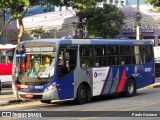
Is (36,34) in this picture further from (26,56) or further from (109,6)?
(26,56)

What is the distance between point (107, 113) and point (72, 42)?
13.8 feet

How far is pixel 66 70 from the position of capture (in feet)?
56.1

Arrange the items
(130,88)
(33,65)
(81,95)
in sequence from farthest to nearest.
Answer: (130,88)
(81,95)
(33,65)

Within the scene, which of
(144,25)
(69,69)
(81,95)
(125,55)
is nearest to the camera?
(69,69)

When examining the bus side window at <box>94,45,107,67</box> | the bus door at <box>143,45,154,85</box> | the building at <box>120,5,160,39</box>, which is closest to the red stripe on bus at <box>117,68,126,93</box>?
the bus side window at <box>94,45,107,67</box>

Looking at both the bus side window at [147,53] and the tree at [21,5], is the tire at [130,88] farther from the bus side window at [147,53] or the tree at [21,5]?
the tree at [21,5]

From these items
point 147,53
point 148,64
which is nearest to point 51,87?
point 148,64

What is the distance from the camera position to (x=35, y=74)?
16.9 metres

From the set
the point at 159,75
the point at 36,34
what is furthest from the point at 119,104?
the point at 36,34

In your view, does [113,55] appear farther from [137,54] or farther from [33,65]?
[33,65]

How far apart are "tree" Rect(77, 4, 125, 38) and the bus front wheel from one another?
23.8m

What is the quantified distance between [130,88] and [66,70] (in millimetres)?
4842

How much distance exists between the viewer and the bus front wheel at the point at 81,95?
17.6 meters

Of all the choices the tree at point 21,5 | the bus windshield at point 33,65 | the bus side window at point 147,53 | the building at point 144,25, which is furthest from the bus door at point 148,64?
the building at point 144,25
